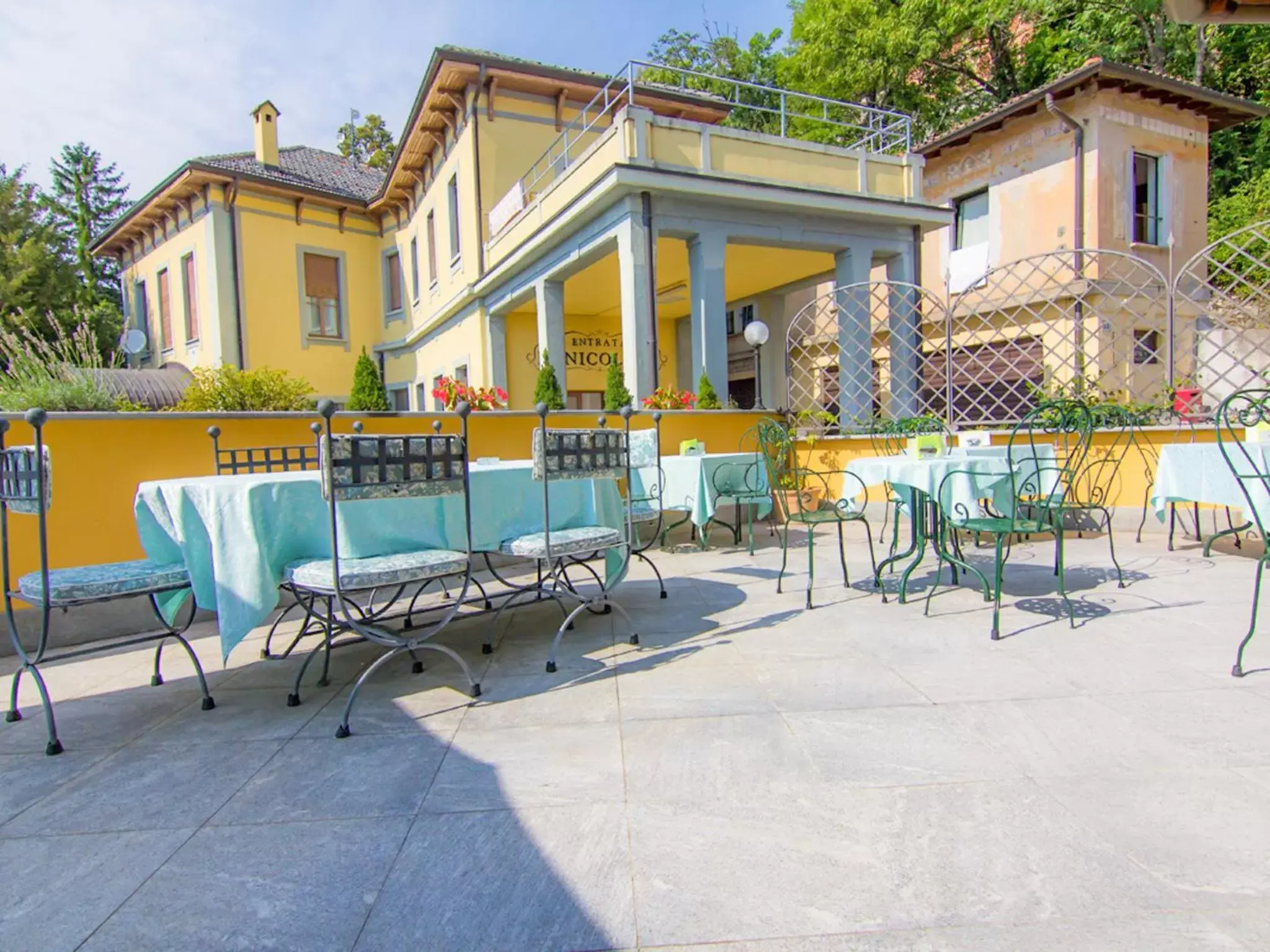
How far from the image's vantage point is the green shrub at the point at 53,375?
412 cm

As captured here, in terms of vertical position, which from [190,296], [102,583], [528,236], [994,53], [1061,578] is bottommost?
[1061,578]

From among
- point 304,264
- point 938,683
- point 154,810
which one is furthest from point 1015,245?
point 304,264

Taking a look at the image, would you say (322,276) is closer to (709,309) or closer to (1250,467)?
(709,309)

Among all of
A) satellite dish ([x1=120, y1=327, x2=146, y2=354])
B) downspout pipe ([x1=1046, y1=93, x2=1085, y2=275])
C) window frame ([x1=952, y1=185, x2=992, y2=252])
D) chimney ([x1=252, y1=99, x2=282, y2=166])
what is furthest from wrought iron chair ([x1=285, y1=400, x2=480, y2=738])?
chimney ([x1=252, y1=99, x2=282, y2=166])

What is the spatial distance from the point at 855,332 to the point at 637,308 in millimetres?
3535

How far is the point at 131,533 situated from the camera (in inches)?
157

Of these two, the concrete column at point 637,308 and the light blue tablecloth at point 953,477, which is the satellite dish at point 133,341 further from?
the light blue tablecloth at point 953,477

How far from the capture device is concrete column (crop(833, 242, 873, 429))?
970 cm

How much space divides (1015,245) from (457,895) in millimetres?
13797

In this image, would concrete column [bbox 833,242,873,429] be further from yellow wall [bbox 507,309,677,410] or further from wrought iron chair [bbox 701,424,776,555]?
wrought iron chair [bbox 701,424,776,555]

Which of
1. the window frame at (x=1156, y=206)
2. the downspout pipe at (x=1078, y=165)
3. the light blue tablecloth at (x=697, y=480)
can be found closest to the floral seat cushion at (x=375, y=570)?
the light blue tablecloth at (x=697, y=480)

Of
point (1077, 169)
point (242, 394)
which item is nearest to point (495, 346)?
point (242, 394)

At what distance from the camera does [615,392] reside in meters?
7.92

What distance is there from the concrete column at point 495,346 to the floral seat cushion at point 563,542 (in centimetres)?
1011
